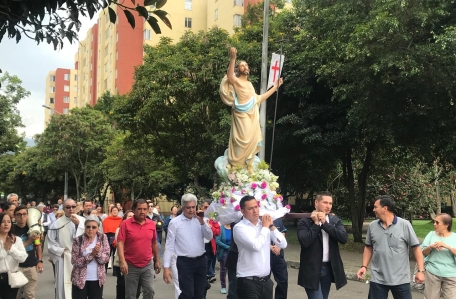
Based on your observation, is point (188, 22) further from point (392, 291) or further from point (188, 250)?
point (392, 291)

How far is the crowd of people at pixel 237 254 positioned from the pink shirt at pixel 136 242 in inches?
0.5

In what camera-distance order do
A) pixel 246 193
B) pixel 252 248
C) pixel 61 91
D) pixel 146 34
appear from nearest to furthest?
1. pixel 252 248
2. pixel 246 193
3. pixel 146 34
4. pixel 61 91

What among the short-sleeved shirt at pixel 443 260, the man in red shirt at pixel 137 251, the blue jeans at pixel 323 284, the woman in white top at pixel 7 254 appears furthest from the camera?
the man in red shirt at pixel 137 251

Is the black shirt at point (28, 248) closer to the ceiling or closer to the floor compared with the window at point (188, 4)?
closer to the floor

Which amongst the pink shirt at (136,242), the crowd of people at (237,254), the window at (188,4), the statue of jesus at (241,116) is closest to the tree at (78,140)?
the window at (188,4)

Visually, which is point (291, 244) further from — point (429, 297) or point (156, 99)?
point (429, 297)

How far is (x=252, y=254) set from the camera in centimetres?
543

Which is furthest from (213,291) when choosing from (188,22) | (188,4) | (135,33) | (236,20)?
(135,33)

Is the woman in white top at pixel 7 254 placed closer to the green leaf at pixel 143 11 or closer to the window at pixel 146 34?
the green leaf at pixel 143 11

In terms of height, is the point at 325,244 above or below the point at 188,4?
below

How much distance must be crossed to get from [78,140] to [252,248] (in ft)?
111

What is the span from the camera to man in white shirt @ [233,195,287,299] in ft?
17.5

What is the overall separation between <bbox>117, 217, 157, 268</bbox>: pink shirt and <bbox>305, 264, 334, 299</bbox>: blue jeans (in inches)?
97.1

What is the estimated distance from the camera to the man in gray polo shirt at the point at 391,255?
605 centimetres
